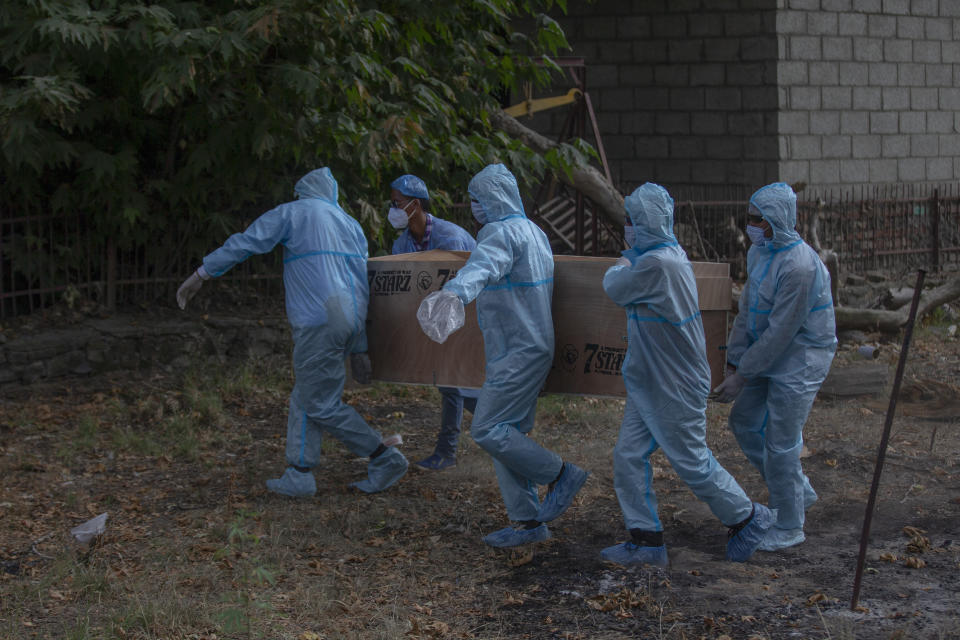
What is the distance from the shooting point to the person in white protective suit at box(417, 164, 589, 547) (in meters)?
4.77

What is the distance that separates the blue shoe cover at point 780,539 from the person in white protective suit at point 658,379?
8.6 inches

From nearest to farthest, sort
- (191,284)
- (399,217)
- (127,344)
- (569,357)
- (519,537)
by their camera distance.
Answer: (569,357) < (519,537) < (191,284) < (399,217) < (127,344)

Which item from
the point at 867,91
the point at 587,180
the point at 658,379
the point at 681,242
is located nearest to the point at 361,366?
the point at 658,379

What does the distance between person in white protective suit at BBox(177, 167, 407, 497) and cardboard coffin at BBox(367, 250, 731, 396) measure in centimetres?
16

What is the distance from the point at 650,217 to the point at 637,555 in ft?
4.90

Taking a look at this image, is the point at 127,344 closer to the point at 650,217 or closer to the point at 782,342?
the point at 650,217

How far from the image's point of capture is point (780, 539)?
488cm

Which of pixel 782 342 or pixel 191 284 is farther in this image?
pixel 191 284

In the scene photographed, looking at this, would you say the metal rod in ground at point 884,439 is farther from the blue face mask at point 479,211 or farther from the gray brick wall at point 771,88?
the gray brick wall at point 771,88

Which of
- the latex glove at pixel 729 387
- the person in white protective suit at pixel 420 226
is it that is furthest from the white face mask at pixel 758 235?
the person in white protective suit at pixel 420 226

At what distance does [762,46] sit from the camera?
1180 cm

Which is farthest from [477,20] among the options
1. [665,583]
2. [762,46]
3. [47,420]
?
[665,583]

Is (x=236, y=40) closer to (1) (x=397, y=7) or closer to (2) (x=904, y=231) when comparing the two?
(1) (x=397, y=7)

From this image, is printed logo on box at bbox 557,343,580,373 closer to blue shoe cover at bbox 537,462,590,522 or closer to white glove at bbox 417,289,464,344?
blue shoe cover at bbox 537,462,590,522
